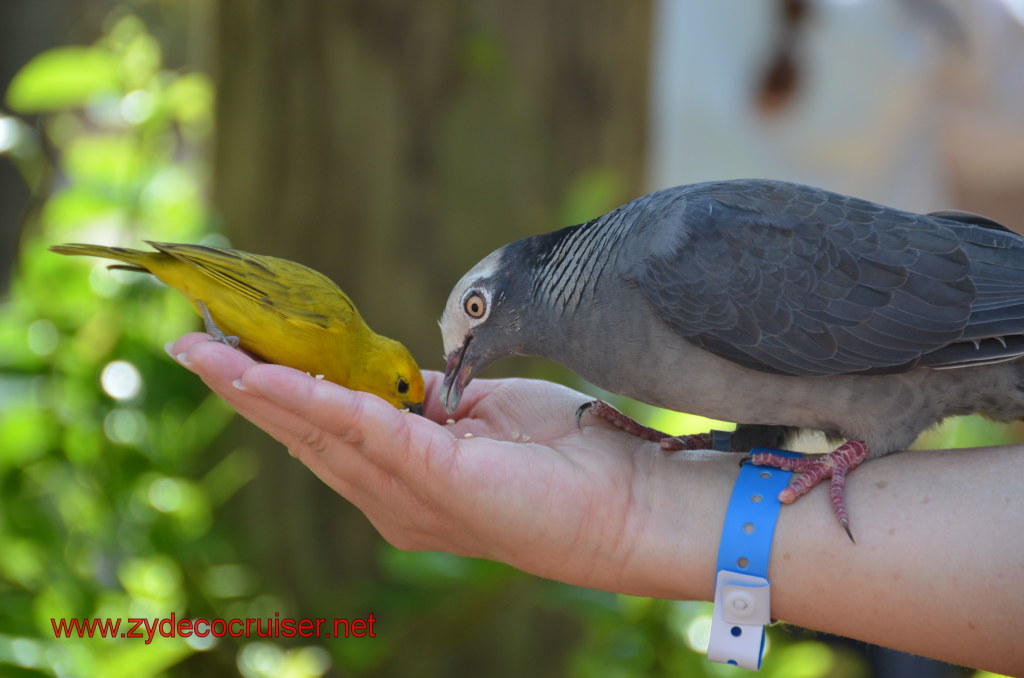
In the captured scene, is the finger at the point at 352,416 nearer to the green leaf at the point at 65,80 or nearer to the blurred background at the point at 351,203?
the blurred background at the point at 351,203

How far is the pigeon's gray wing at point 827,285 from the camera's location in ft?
8.04

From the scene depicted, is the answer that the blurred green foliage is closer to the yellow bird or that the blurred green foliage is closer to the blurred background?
A: the blurred background

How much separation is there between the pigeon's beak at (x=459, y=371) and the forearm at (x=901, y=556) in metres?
0.70

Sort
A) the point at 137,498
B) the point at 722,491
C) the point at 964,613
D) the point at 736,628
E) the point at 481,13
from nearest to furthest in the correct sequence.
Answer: the point at 964,613
the point at 736,628
the point at 722,491
the point at 137,498
the point at 481,13

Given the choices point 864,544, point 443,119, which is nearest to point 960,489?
point 864,544

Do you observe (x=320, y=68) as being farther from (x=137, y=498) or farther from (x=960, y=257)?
(x=960, y=257)

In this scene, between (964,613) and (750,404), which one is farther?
(750,404)

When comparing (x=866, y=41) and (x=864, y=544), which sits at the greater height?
(x=866, y=41)

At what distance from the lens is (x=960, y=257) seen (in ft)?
8.32

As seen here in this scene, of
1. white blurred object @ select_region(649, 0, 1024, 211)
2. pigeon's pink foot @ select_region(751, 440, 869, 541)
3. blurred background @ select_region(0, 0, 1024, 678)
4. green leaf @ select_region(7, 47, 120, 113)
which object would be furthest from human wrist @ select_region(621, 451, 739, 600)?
white blurred object @ select_region(649, 0, 1024, 211)

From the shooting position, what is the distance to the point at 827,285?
2.51 metres

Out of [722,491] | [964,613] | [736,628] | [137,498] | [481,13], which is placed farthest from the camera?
[481,13]

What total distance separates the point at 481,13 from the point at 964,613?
10.5 ft

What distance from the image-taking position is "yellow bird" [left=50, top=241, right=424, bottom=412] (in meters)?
2.68
